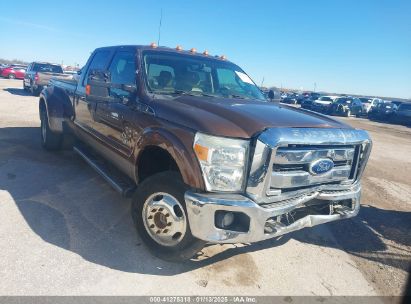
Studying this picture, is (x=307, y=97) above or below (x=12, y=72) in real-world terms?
above

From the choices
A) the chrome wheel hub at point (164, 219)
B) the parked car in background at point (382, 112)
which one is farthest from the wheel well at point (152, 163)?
the parked car in background at point (382, 112)

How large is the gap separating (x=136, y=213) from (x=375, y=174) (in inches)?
248

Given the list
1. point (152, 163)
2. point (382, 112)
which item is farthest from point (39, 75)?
point (382, 112)

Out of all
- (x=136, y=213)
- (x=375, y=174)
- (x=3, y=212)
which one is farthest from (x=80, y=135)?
(x=375, y=174)

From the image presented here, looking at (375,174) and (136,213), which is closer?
(136,213)

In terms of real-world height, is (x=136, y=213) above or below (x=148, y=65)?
below

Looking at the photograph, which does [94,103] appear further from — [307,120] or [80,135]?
[307,120]

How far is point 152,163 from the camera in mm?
3732

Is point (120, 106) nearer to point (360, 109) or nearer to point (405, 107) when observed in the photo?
point (405, 107)

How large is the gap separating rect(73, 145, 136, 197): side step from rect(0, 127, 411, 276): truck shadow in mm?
390

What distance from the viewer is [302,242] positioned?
4.09 meters

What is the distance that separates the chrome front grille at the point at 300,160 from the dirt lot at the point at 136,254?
0.84 meters

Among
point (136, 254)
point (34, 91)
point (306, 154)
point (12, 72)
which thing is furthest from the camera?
point (12, 72)

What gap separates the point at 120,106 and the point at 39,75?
14.7m
